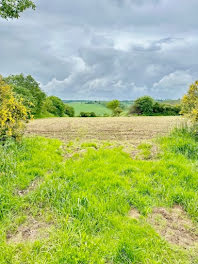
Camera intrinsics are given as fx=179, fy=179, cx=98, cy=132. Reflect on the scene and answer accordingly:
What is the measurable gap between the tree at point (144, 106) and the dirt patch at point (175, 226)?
48124 mm

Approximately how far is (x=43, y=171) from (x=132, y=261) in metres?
3.01

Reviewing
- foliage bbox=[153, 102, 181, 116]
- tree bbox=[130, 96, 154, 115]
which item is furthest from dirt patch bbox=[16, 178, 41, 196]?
foliage bbox=[153, 102, 181, 116]

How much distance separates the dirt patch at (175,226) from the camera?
279 cm

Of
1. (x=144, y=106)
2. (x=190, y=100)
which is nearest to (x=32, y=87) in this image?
(x=144, y=106)

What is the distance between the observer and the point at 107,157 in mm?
5488

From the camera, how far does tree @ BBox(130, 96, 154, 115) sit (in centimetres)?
5034

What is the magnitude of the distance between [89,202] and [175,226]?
1542 mm

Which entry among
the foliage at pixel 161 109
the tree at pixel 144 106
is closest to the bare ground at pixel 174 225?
the tree at pixel 144 106

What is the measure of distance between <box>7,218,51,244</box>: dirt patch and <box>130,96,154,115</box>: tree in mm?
49066

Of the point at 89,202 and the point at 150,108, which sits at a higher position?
the point at 150,108

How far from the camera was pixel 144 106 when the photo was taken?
167ft

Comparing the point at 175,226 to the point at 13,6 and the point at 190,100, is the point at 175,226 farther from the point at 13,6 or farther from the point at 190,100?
the point at 13,6

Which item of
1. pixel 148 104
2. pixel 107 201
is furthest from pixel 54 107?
pixel 107 201

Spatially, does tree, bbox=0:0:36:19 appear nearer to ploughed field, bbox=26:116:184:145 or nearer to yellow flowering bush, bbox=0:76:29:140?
yellow flowering bush, bbox=0:76:29:140
